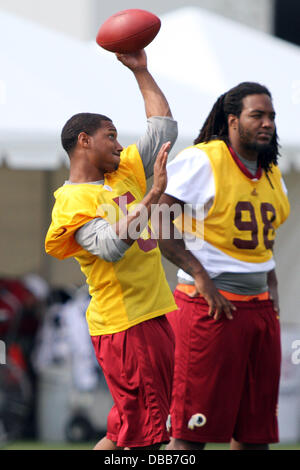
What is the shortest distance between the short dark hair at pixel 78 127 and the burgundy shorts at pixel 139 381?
0.64 metres

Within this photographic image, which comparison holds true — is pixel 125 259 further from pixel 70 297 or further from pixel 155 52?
pixel 155 52

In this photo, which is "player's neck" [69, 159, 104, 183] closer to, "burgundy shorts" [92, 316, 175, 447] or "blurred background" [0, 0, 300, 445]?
"burgundy shorts" [92, 316, 175, 447]

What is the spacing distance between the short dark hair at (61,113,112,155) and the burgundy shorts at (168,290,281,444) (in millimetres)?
804

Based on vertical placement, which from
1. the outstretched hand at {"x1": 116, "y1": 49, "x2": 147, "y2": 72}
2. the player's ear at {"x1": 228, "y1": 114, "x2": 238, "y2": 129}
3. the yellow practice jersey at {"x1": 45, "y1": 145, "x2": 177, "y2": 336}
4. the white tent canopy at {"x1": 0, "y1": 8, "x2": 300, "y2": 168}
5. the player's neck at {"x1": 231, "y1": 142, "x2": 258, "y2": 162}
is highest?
the white tent canopy at {"x1": 0, "y1": 8, "x2": 300, "y2": 168}

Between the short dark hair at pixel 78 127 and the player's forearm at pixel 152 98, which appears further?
the player's forearm at pixel 152 98

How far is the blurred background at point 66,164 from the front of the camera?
5258mm

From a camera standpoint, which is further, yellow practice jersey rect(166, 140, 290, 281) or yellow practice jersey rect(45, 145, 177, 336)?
yellow practice jersey rect(166, 140, 290, 281)

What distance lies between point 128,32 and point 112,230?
786mm

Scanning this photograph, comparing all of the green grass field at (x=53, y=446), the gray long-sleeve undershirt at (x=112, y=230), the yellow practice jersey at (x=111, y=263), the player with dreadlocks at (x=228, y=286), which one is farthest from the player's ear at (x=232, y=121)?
the green grass field at (x=53, y=446)

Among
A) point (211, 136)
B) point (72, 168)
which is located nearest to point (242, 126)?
point (211, 136)

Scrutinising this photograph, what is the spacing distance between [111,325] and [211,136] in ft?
3.07

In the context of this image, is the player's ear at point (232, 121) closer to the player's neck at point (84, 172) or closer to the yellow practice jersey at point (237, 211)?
the yellow practice jersey at point (237, 211)

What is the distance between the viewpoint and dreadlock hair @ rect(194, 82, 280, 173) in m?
3.31

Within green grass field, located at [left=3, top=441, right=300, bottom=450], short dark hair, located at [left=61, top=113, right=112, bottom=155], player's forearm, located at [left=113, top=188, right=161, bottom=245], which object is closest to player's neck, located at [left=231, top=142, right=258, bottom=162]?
short dark hair, located at [left=61, top=113, right=112, bottom=155]
